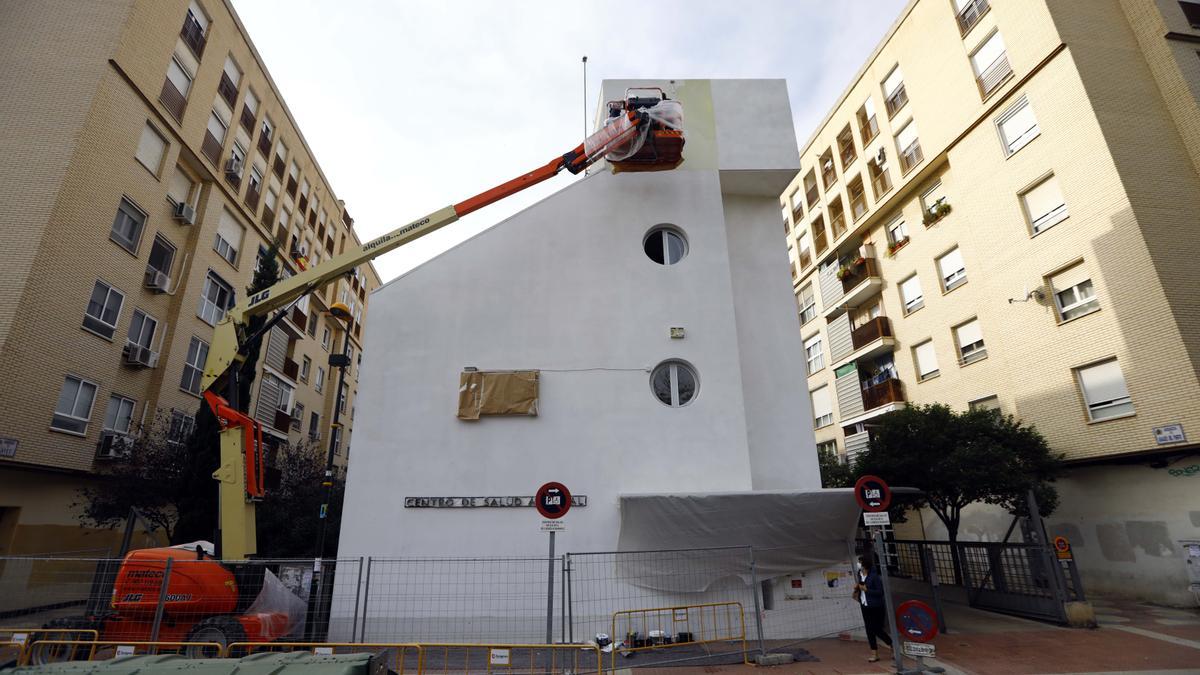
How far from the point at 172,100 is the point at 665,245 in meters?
17.8

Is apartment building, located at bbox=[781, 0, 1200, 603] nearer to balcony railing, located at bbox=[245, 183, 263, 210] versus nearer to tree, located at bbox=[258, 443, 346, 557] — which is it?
tree, located at bbox=[258, 443, 346, 557]

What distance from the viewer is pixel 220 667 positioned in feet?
15.9

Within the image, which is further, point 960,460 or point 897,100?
point 897,100

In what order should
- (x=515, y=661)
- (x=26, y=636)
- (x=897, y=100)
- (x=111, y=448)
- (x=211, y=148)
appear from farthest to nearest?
(x=897, y=100) → (x=211, y=148) → (x=111, y=448) → (x=515, y=661) → (x=26, y=636)

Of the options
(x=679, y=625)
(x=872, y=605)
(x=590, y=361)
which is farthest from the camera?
(x=590, y=361)

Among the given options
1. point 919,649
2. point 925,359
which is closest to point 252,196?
point 919,649

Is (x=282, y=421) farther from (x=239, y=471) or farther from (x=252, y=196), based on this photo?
(x=239, y=471)

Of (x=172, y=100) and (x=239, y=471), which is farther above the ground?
(x=172, y=100)

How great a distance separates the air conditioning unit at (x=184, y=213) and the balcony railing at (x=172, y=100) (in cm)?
288

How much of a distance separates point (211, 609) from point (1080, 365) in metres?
21.2

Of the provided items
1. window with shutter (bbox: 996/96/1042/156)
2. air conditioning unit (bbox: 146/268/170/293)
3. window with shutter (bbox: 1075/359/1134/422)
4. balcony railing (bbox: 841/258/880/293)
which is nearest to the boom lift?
air conditioning unit (bbox: 146/268/170/293)

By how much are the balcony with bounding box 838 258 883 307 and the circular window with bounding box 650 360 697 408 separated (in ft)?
56.4

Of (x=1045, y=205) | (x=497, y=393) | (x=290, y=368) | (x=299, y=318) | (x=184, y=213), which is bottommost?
(x=497, y=393)

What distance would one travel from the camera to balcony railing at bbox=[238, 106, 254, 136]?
24059mm
